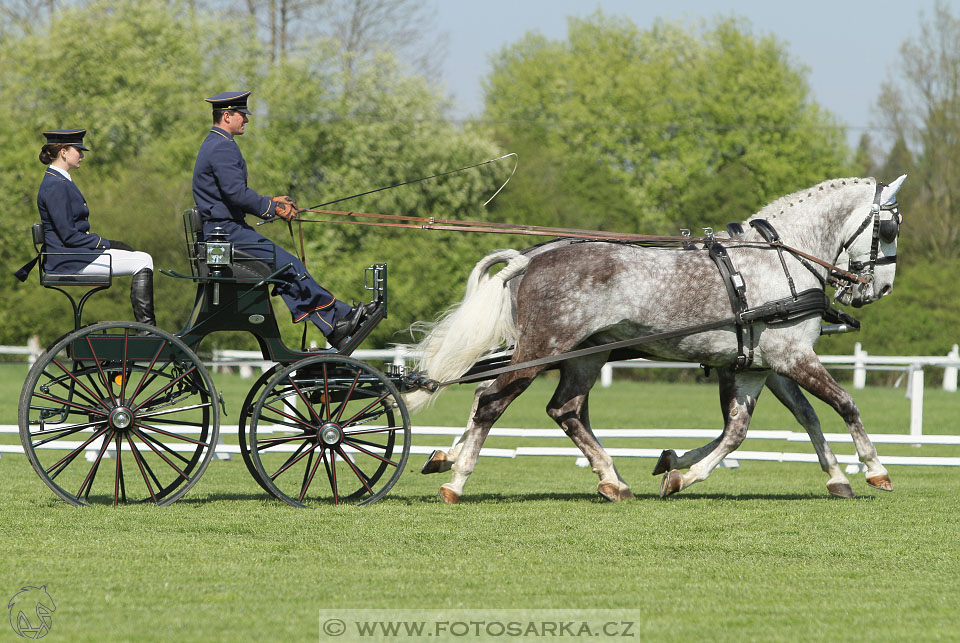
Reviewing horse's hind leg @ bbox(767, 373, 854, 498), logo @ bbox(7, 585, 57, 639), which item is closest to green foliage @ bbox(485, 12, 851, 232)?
horse's hind leg @ bbox(767, 373, 854, 498)

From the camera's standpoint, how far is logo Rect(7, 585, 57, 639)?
13.8 feet

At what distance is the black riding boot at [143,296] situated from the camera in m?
7.14

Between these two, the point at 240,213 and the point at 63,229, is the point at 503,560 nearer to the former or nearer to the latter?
the point at 240,213

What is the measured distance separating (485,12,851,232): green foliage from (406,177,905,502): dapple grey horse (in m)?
30.4

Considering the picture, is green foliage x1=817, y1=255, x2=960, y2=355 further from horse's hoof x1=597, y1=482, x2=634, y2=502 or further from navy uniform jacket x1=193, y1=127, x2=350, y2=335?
navy uniform jacket x1=193, y1=127, x2=350, y2=335

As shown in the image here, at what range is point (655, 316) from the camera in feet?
25.6

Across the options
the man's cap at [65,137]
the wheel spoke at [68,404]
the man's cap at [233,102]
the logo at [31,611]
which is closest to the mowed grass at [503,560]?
the logo at [31,611]

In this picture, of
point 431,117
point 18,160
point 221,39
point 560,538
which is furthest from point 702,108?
point 560,538

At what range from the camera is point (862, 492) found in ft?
29.5

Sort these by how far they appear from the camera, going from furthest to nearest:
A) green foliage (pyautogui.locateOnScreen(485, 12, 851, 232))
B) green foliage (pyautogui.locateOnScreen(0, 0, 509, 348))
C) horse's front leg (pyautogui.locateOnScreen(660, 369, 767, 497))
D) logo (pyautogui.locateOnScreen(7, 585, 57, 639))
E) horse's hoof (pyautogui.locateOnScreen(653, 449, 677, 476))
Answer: green foliage (pyautogui.locateOnScreen(485, 12, 851, 232))
green foliage (pyautogui.locateOnScreen(0, 0, 509, 348))
horse's hoof (pyautogui.locateOnScreen(653, 449, 677, 476))
horse's front leg (pyautogui.locateOnScreen(660, 369, 767, 497))
logo (pyautogui.locateOnScreen(7, 585, 57, 639))

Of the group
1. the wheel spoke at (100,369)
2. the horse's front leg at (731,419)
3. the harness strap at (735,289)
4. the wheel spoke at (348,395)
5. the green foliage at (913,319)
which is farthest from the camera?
the green foliage at (913,319)

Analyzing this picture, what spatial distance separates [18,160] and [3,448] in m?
23.9

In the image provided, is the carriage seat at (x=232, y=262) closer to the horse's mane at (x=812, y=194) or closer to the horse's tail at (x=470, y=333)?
the horse's tail at (x=470, y=333)

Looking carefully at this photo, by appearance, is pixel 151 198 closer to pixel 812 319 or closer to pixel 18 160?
pixel 18 160
